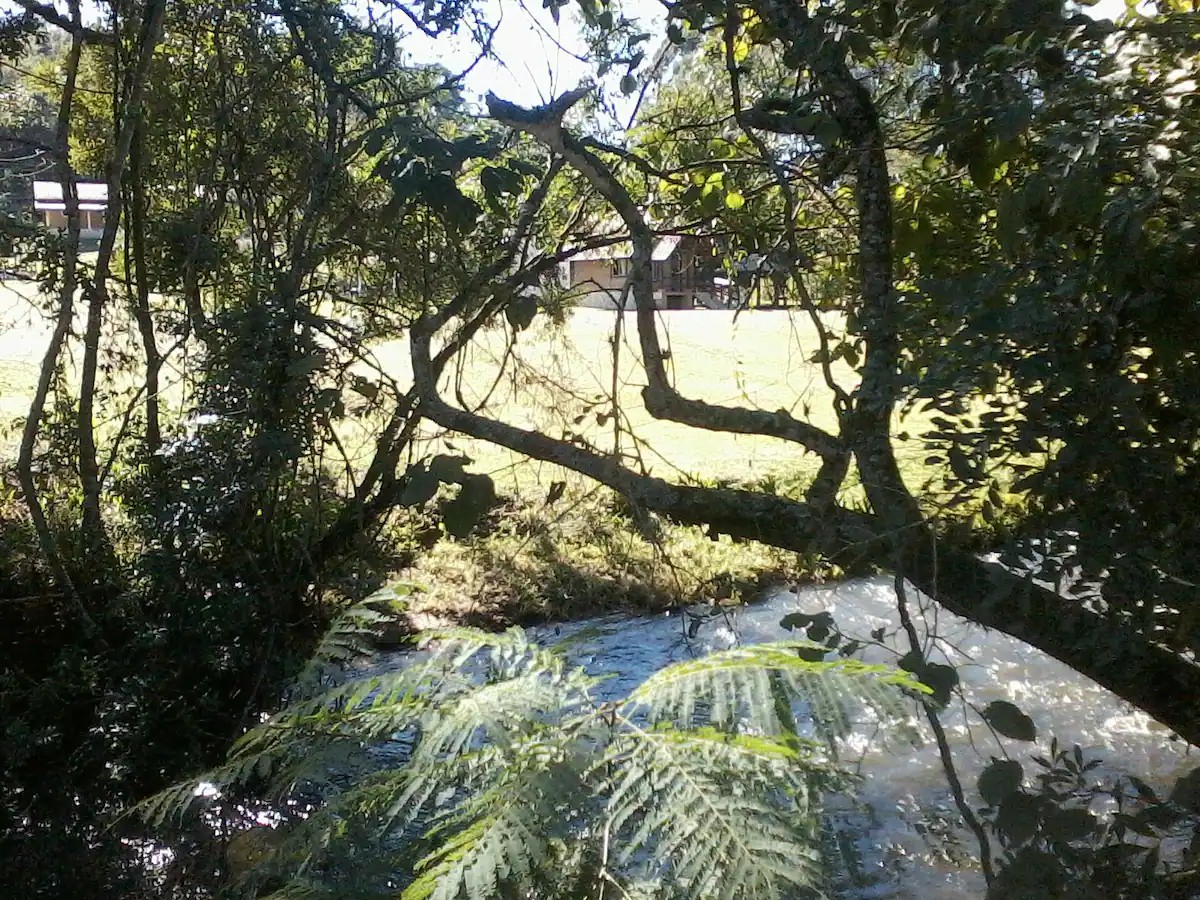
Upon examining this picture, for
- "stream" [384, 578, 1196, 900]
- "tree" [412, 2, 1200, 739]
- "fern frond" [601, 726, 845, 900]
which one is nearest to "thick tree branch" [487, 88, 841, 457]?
"tree" [412, 2, 1200, 739]

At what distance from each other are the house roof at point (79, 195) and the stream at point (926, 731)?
8.28ft

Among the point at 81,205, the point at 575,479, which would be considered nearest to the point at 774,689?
the point at 81,205

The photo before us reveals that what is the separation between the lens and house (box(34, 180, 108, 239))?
4.25m

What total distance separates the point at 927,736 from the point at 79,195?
420 centimetres

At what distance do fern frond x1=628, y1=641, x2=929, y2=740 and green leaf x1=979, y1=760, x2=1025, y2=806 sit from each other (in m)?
0.85

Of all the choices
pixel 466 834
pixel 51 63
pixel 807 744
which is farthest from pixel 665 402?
pixel 51 63

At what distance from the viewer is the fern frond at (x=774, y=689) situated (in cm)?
120

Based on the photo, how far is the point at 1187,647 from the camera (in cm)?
213

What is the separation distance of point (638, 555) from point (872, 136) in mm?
3683

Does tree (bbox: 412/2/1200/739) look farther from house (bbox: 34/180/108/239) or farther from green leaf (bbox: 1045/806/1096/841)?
house (bbox: 34/180/108/239)

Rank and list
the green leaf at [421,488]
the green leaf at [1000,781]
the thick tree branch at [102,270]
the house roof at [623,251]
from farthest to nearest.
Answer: the house roof at [623,251] < the thick tree branch at [102,270] < the green leaf at [421,488] < the green leaf at [1000,781]

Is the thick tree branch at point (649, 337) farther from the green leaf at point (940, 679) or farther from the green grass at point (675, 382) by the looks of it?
the green leaf at point (940, 679)

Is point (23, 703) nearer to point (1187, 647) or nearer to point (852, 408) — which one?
point (852, 408)

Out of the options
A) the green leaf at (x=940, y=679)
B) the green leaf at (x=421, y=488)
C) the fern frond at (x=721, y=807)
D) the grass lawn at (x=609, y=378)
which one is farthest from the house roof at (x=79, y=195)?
the fern frond at (x=721, y=807)
